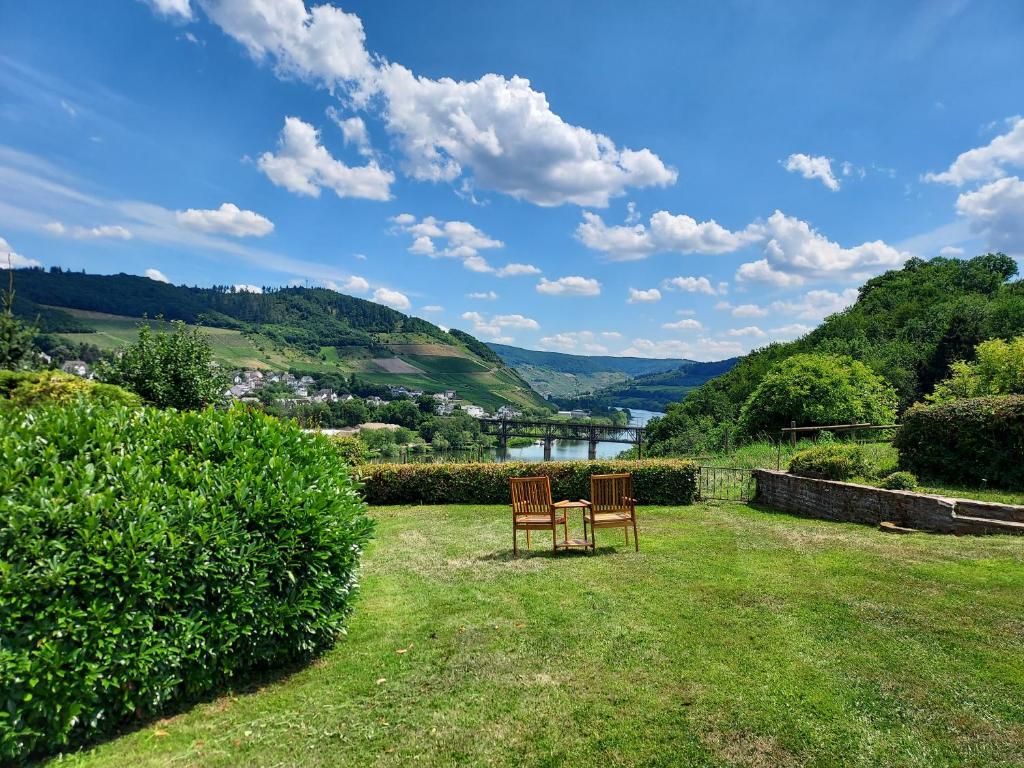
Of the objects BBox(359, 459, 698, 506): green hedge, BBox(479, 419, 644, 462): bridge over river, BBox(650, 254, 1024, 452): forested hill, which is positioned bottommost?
BBox(479, 419, 644, 462): bridge over river

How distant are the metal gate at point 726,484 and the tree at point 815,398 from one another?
904cm

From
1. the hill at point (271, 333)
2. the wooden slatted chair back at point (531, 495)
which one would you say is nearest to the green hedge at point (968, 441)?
the wooden slatted chair back at point (531, 495)

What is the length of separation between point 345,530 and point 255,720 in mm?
1472

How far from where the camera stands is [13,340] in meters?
14.9

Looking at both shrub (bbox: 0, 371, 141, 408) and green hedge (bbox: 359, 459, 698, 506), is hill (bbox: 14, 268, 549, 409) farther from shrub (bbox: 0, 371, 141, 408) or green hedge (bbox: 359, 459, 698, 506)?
shrub (bbox: 0, 371, 141, 408)

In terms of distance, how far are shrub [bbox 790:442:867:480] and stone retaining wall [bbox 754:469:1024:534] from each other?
38 centimetres

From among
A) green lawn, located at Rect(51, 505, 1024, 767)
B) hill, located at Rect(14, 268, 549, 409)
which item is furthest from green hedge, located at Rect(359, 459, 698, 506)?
hill, located at Rect(14, 268, 549, 409)

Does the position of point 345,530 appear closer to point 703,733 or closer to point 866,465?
point 703,733

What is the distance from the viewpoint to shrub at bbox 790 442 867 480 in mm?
11406

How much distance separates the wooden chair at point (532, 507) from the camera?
7852mm

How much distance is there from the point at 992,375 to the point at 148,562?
24.0 metres

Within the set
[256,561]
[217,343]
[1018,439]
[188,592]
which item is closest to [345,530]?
[256,561]

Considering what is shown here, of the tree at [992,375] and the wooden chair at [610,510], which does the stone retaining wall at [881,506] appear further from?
the tree at [992,375]

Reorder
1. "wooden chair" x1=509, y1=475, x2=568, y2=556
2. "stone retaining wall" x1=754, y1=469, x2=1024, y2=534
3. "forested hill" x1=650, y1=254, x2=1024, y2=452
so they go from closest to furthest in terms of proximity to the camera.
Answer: "wooden chair" x1=509, y1=475, x2=568, y2=556 < "stone retaining wall" x1=754, y1=469, x2=1024, y2=534 < "forested hill" x1=650, y1=254, x2=1024, y2=452
